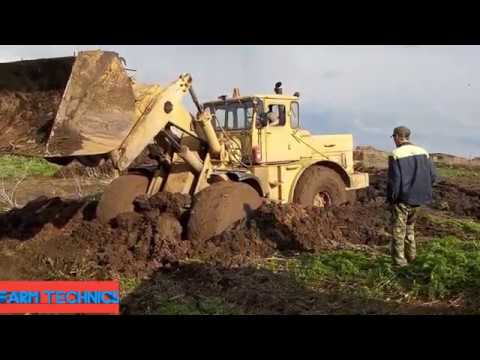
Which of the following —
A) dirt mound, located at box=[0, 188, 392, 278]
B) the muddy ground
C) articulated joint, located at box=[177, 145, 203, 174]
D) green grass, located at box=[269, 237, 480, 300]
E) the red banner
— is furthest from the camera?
articulated joint, located at box=[177, 145, 203, 174]

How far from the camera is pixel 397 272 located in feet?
21.5

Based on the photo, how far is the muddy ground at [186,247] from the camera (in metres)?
6.39

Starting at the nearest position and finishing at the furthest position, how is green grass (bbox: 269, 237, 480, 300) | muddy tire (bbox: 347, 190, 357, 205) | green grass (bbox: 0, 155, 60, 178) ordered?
green grass (bbox: 269, 237, 480, 300)
muddy tire (bbox: 347, 190, 357, 205)
green grass (bbox: 0, 155, 60, 178)

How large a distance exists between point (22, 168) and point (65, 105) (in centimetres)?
1892

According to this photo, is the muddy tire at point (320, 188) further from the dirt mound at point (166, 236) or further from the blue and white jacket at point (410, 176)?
the blue and white jacket at point (410, 176)

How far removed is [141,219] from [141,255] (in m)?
0.86

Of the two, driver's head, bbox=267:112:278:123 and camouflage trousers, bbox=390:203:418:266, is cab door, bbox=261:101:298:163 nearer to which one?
driver's head, bbox=267:112:278:123

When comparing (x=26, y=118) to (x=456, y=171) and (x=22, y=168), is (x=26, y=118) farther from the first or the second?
(x=456, y=171)

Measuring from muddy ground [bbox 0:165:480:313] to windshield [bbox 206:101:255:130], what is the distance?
2532 mm

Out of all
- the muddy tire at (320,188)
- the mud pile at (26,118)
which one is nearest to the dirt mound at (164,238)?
the muddy tire at (320,188)

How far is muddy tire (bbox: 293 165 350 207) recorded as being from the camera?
1088 cm

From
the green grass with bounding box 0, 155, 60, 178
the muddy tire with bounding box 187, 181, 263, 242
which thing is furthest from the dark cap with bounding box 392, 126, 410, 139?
the green grass with bounding box 0, 155, 60, 178

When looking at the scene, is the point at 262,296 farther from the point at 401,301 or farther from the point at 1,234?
the point at 1,234

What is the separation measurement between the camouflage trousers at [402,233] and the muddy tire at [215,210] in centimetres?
249
